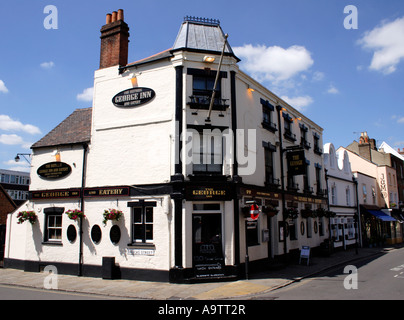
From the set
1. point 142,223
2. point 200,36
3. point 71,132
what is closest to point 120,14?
point 200,36

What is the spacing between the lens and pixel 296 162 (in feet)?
64.5

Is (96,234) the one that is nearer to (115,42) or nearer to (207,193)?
(207,193)

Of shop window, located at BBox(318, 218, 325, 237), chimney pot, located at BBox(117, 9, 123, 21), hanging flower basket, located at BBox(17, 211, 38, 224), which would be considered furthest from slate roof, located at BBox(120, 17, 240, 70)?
shop window, located at BBox(318, 218, 325, 237)

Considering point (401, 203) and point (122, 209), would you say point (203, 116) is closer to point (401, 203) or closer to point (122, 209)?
point (122, 209)

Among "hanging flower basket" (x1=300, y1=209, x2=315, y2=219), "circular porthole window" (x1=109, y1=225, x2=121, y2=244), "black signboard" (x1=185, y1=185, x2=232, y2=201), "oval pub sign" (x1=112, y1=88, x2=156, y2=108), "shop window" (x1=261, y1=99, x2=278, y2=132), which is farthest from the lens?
"hanging flower basket" (x1=300, y1=209, x2=315, y2=219)

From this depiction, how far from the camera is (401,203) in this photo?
4125 centimetres

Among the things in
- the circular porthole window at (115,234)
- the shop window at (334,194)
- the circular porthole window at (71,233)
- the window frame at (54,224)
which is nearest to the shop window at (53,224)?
the window frame at (54,224)

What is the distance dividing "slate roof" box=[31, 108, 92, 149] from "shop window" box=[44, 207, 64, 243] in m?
3.54

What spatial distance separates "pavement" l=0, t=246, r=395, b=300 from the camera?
1128 cm

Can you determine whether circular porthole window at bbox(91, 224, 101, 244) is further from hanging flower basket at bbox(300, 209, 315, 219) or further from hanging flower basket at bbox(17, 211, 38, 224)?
hanging flower basket at bbox(300, 209, 315, 219)

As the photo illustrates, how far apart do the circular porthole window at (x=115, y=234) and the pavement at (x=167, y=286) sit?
1.75m

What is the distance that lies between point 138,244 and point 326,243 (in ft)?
48.4

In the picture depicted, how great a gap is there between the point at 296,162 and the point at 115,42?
1229cm

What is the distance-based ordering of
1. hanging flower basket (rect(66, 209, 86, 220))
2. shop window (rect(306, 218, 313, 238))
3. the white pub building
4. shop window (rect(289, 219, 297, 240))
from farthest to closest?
shop window (rect(306, 218, 313, 238)) < shop window (rect(289, 219, 297, 240)) < hanging flower basket (rect(66, 209, 86, 220)) < the white pub building
